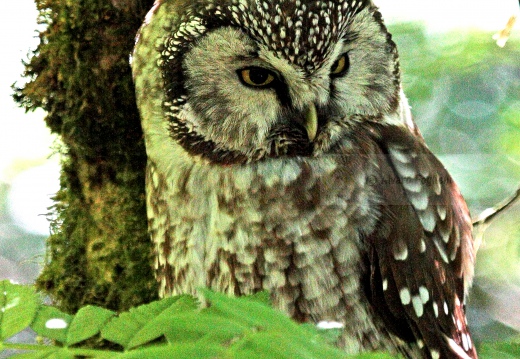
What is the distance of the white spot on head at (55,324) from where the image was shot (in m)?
1.12

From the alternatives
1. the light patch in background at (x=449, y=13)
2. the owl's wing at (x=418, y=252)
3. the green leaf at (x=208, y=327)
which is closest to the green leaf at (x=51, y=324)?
the green leaf at (x=208, y=327)

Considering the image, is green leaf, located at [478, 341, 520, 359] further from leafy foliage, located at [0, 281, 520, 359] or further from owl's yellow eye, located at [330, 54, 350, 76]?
owl's yellow eye, located at [330, 54, 350, 76]

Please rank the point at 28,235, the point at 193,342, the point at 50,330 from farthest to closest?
the point at 28,235, the point at 50,330, the point at 193,342

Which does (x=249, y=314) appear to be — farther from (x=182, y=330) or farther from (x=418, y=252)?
(x=418, y=252)

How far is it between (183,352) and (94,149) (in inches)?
71.0

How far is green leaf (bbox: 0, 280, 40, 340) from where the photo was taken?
1.05m

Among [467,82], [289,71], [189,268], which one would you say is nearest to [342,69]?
[289,71]

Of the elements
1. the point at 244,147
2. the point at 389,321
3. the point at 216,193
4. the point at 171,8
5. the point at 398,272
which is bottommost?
the point at 389,321

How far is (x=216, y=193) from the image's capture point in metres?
2.31

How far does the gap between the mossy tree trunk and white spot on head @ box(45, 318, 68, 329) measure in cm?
143

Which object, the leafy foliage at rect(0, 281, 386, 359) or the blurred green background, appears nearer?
the leafy foliage at rect(0, 281, 386, 359)

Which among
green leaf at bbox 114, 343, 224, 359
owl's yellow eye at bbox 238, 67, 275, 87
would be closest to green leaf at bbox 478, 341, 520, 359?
green leaf at bbox 114, 343, 224, 359

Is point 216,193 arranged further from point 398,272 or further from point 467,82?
point 467,82

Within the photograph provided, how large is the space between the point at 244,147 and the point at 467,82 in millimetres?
1913
